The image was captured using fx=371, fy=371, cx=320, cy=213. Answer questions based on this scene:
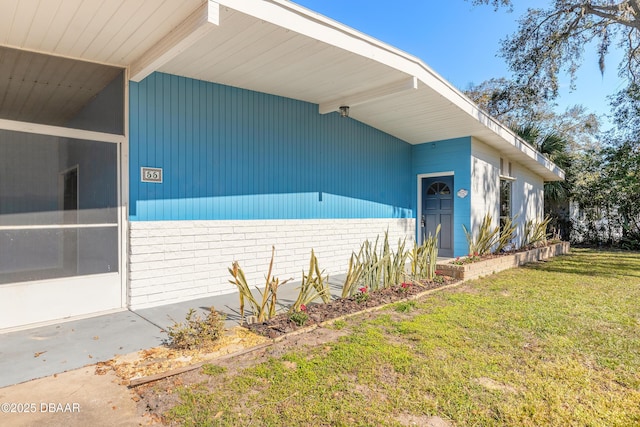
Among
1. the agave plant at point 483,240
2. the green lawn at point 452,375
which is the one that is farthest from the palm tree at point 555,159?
the green lawn at point 452,375

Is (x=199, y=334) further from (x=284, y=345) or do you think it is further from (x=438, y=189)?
(x=438, y=189)

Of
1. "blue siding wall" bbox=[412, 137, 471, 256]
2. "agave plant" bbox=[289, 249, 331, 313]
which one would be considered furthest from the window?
"agave plant" bbox=[289, 249, 331, 313]

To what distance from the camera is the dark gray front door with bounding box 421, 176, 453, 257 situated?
8867mm

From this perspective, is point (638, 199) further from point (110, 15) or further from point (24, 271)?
point (24, 271)

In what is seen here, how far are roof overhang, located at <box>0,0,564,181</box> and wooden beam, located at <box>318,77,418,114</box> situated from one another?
2 centimetres

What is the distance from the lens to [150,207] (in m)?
4.80

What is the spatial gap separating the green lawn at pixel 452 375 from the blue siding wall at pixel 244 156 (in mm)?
2755

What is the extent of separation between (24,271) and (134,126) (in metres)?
2.02

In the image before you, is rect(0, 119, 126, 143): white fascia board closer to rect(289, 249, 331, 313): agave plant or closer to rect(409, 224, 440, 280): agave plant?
rect(289, 249, 331, 313): agave plant

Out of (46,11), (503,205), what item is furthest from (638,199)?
(46,11)

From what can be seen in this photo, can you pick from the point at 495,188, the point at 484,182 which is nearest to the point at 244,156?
the point at 484,182

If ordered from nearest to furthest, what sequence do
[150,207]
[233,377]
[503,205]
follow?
[233,377]
[150,207]
[503,205]

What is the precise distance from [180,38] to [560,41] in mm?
12371

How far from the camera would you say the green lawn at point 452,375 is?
2.34 m
